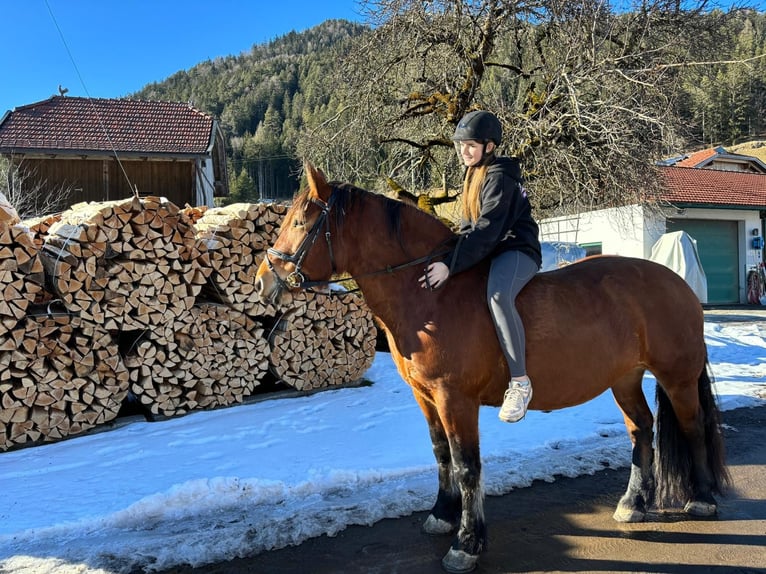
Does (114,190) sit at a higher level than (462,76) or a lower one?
lower

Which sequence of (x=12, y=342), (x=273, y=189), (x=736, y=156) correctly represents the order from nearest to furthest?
1. (x=12, y=342)
2. (x=736, y=156)
3. (x=273, y=189)

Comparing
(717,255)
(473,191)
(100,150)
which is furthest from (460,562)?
(717,255)

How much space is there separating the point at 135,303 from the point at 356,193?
366 cm

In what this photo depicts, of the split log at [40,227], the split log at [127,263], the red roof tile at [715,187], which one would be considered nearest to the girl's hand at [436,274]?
the split log at [127,263]

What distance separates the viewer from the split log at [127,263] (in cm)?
511

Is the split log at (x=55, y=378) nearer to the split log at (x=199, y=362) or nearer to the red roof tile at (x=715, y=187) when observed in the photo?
the split log at (x=199, y=362)

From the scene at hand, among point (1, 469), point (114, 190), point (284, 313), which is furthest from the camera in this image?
point (114, 190)

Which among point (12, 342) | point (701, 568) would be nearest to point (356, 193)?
point (701, 568)

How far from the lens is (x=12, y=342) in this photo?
15.6 ft

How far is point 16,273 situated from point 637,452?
574cm

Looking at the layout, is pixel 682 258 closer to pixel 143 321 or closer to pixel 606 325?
pixel 606 325

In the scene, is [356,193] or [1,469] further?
[1,469]

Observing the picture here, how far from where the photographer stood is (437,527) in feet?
10.5

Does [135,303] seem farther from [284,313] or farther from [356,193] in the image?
[356,193]
